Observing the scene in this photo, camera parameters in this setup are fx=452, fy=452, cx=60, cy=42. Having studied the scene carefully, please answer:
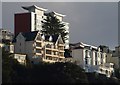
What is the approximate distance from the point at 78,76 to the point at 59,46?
1064cm

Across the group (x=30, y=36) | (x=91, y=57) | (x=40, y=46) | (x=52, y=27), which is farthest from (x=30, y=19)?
(x=40, y=46)

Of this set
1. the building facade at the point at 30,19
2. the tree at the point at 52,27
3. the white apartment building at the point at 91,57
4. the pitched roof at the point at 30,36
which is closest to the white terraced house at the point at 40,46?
the pitched roof at the point at 30,36

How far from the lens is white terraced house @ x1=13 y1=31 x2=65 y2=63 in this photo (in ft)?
133

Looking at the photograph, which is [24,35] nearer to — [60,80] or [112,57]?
[60,80]

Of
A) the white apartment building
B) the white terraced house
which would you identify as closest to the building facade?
the white apartment building

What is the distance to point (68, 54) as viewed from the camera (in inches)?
1886

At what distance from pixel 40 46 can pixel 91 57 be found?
34.8 feet

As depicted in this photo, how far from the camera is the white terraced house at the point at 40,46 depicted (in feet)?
133

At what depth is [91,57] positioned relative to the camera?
167 feet

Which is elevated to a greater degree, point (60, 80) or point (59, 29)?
point (59, 29)

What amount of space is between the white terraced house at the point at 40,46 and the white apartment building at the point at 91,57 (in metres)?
3.30

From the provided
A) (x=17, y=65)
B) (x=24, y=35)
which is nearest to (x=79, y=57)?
(x=24, y=35)

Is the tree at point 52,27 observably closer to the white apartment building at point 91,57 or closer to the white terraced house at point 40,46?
the white terraced house at point 40,46

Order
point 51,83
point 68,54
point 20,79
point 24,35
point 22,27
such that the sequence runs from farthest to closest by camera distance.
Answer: point 22,27, point 68,54, point 24,35, point 51,83, point 20,79
